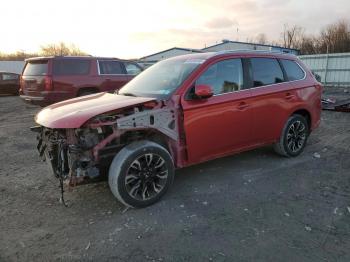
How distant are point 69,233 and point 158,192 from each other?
3.86 feet

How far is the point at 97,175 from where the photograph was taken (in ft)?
13.3

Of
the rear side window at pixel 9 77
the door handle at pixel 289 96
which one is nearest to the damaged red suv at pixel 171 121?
the door handle at pixel 289 96

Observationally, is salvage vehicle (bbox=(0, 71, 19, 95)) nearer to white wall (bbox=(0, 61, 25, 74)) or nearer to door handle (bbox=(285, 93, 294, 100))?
white wall (bbox=(0, 61, 25, 74))

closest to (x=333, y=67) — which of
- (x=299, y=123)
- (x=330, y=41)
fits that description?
(x=330, y=41)

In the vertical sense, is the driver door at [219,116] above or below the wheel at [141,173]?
above

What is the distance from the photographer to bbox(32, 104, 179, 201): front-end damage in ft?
13.2

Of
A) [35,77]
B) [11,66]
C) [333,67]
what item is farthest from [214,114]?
[11,66]

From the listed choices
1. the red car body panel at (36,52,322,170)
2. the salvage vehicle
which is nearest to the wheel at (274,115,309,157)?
the red car body panel at (36,52,322,170)

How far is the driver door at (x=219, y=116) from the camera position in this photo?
460 centimetres

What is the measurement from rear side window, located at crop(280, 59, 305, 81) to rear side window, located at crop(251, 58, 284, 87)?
0.18m

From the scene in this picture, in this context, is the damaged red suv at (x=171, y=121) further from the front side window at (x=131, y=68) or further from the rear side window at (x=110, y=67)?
the front side window at (x=131, y=68)

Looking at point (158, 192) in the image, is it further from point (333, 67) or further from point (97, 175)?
point (333, 67)

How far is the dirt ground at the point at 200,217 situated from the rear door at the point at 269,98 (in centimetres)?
61

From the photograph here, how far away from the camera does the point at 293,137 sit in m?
6.11
